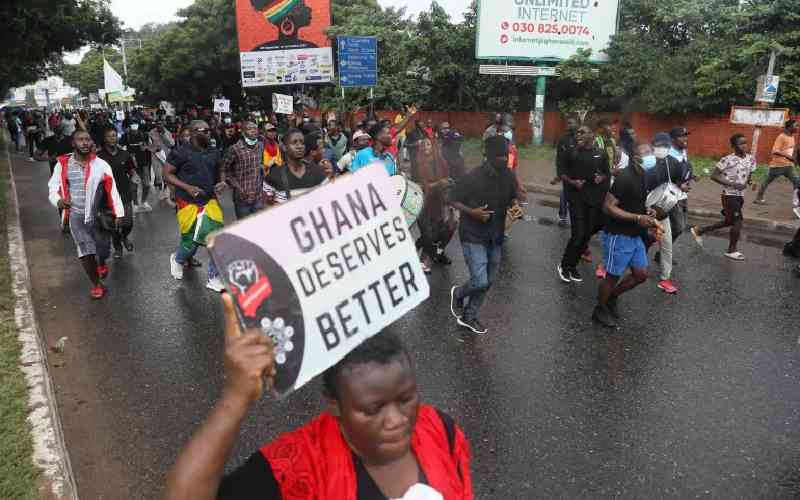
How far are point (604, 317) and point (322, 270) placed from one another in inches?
182

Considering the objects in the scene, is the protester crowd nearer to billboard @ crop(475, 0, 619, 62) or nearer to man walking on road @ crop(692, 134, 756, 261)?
man walking on road @ crop(692, 134, 756, 261)

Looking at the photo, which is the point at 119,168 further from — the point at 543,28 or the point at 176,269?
the point at 543,28

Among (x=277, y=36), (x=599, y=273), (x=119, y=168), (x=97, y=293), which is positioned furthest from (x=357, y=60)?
(x=277, y=36)

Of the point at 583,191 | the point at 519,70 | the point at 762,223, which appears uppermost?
the point at 519,70

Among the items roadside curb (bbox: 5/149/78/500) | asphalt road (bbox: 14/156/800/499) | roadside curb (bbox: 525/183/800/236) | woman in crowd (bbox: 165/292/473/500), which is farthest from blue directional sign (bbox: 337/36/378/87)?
woman in crowd (bbox: 165/292/473/500)

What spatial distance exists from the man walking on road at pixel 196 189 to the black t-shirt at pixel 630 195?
4.02m

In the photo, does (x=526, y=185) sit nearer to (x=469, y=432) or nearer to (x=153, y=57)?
(x=469, y=432)

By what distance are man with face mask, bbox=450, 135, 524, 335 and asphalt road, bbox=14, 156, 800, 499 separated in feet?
2.07

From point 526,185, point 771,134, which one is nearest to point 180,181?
point 526,185

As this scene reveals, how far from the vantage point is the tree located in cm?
1366

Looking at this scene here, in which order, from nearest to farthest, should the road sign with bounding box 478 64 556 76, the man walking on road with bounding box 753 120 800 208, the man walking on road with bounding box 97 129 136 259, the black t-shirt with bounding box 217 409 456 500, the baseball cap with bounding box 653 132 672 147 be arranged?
the black t-shirt with bounding box 217 409 456 500 < the baseball cap with bounding box 653 132 672 147 < the man walking on road with bounding box 97 129 136 259 < the man walking on road with bounding box 753 120 800 208 < the road sign with bounding box 478 64 556 76

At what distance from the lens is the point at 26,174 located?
18.2 m

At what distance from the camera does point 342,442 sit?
1654 mm

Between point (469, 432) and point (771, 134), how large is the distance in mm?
16167
